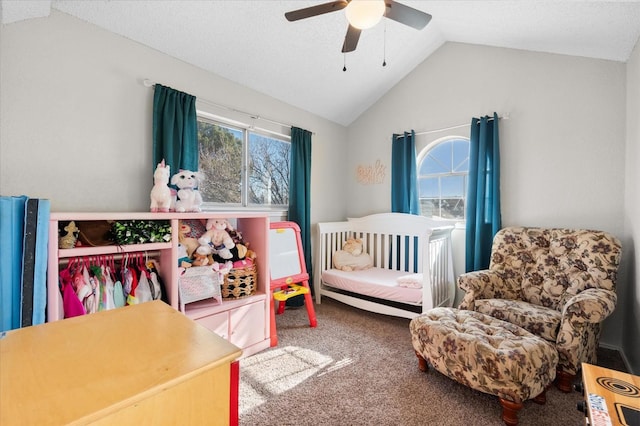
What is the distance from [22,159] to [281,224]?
6.05 feet

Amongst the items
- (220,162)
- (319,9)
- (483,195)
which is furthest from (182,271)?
(483,195)

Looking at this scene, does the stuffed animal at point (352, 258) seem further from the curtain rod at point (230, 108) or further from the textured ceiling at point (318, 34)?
the textured ceiling at point (318, 34)

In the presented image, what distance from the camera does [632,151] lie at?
2070 mm

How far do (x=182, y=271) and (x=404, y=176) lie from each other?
8.37 feet

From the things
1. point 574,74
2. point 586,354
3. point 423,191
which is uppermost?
point 574,74

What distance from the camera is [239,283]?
2.24 m

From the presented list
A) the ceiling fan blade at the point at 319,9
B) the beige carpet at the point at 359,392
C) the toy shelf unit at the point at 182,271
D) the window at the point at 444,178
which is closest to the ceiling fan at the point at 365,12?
the ceiling fan blade at the point at 319,9

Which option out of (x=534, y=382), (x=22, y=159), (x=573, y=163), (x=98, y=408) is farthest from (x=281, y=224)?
(x=573, y=163)

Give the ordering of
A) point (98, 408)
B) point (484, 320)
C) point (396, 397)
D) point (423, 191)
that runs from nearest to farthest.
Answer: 1. point (98, 408)
2. point (396, 397)
3. point (484, 320)
4. point (423, 191)

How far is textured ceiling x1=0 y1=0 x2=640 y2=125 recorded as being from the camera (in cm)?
191

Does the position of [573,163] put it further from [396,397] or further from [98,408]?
[98,408]

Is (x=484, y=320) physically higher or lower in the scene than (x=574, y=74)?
lower

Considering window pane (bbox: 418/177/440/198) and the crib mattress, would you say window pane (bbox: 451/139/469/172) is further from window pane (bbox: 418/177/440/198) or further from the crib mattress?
the crib mattress

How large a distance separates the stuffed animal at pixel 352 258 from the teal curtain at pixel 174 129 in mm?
1842
